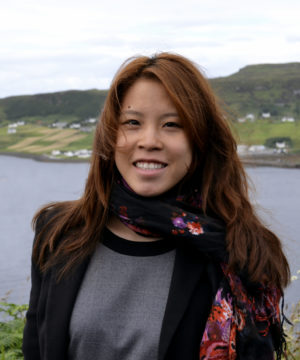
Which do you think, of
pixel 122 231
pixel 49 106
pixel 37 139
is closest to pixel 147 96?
pixel 122 231

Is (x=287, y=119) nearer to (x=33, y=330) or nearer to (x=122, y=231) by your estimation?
(x=122, y=231)

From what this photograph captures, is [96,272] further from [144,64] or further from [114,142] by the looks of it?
[144,64]

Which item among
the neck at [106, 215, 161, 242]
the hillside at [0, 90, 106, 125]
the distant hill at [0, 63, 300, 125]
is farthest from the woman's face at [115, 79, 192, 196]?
the hillside at [0, 90, 106, 125]

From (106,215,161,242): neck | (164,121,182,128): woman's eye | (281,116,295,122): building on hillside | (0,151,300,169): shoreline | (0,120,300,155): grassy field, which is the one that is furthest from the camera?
(0,120,300,155): grassy field

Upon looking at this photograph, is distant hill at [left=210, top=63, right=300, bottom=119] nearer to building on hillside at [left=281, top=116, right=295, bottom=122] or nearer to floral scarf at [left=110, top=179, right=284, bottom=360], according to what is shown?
building on hillside at [left=281, top=116, right=295, bottom=122]

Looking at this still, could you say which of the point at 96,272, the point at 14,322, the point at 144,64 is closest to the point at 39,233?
the point at 96,272

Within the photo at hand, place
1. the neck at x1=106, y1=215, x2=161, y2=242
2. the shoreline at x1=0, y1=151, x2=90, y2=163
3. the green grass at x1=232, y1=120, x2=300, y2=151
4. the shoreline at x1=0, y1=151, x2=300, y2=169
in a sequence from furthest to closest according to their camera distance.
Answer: the shoreline at x1=0, y1=151, x2=90, y2=163, the green grass at x1=232, y1=120, x2=300, y2=151, the shoreline at x1=0, y1=151, x2=300, y2=169, the neck at x1=106, y1=215, x2=161, y2=242

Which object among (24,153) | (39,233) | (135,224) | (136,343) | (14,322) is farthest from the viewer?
(24,153)

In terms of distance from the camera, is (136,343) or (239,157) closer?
(136,343)

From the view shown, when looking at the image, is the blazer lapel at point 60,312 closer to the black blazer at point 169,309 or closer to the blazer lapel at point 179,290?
the black blazer at point 169,309
